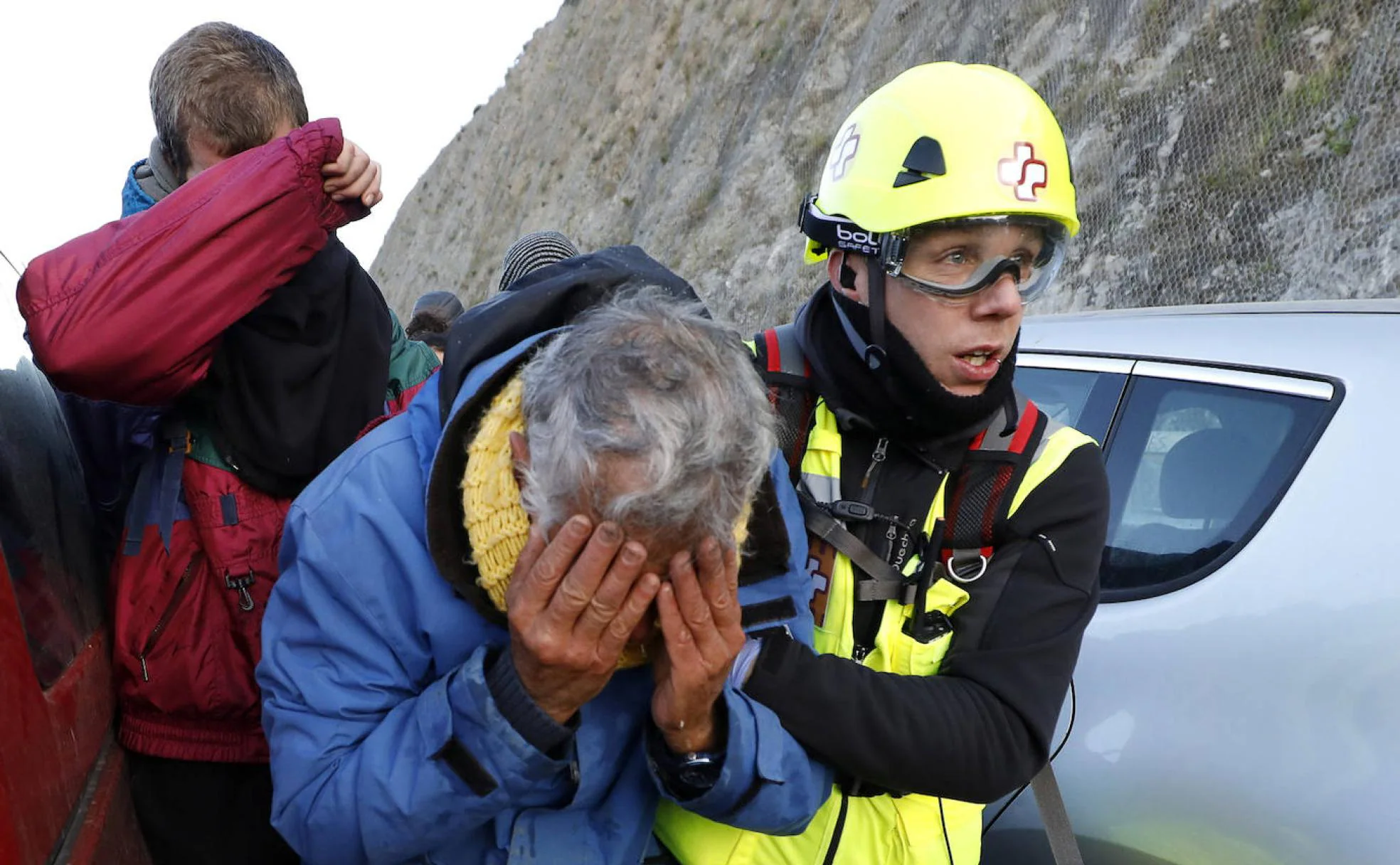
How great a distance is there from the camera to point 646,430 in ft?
4.04

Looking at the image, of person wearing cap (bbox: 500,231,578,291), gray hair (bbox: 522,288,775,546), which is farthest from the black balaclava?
person wearing cap (bbox: 500,231,578,291)

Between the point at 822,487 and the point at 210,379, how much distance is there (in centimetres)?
104

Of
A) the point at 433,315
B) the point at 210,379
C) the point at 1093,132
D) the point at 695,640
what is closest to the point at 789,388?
the point at 695,640

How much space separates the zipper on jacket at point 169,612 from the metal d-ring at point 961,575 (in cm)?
124

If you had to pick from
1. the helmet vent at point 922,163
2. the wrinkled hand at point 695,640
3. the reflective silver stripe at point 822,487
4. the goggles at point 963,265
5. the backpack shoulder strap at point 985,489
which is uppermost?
the helmet vent at point 922,163

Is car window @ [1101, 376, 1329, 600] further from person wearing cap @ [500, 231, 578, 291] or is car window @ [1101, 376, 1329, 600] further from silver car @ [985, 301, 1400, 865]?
person wearing cap @ [500, 231, 578, 291]

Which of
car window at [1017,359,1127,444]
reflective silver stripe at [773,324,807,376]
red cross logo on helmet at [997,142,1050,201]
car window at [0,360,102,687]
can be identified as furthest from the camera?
car window at [1017,359,1127,444]

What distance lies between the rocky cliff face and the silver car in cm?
585

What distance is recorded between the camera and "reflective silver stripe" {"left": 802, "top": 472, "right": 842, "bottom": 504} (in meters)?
1.79

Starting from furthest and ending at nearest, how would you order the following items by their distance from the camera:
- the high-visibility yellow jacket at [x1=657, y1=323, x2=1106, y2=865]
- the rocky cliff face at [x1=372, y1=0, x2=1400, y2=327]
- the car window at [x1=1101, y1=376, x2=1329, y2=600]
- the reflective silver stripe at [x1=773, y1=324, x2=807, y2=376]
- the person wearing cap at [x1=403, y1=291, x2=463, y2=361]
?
the rocky cliff face at [x1=372, y1=0, x2=1400, y2=327] → the person wearing cap at [x1=403, y1=291, x2=463, y2=361] → the car window at [x1=1101, y1=376, x2=1329, y2=600] → the reflective silver stripe at [x1=773, y1=324, x2=807, y2=376] → the high-visibility yellow jacket at [x1=657, y1=323, x2=1106, y2=865]

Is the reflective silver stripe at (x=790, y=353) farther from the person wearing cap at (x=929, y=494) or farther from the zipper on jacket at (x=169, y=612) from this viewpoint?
the zipper on jacket at (x=169, y=612)

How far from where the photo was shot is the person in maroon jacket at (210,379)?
149 cm

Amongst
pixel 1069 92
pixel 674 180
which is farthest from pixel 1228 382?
pixel 674 180

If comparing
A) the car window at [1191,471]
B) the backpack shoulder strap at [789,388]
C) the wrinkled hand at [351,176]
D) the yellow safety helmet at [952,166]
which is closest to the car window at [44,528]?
the wrinkled hand at [351,176]
